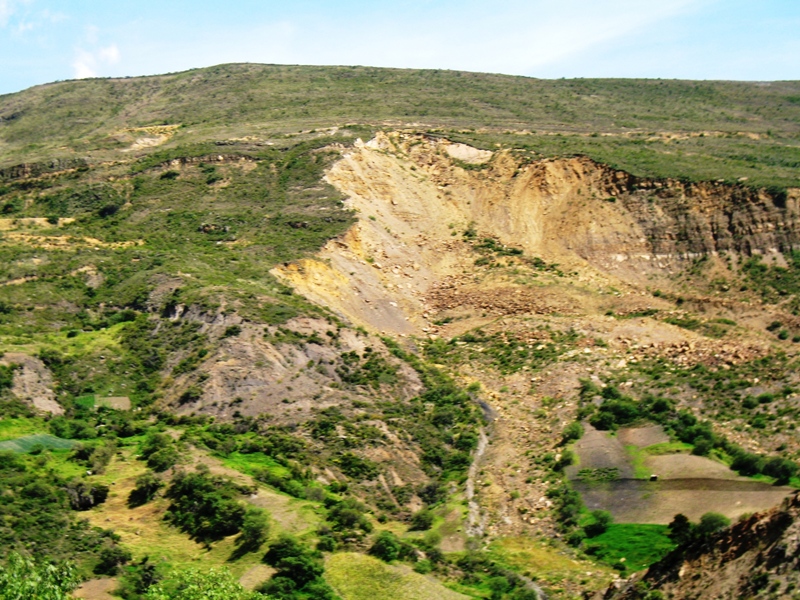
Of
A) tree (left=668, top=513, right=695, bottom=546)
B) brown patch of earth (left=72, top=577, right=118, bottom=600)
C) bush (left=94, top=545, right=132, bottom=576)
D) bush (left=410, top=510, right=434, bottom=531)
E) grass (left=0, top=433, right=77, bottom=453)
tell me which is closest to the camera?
brown patch of earth (left=72, top=577, right=118, bottom=600)

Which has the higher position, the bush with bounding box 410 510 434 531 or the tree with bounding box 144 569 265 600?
the tree with bounding box 144 569 265 600

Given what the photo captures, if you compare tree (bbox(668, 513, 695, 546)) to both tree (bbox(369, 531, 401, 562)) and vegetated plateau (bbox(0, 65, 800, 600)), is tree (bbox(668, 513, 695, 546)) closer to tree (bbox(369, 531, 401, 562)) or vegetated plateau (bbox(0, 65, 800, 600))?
vegetated plateau (bbox(0, 65, 800, 600))

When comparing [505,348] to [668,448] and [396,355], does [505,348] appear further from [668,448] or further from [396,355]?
[668,448]

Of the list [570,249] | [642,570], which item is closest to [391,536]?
[642,570]

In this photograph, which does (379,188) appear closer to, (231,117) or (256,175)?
(256,175)

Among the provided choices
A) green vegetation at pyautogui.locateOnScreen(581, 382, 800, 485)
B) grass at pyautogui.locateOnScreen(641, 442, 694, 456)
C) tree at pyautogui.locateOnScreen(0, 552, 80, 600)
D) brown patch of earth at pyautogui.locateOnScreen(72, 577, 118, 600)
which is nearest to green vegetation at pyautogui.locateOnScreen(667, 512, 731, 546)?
green vegetation at pyautogui.locateOnScreen(581, 382, 800, 485)

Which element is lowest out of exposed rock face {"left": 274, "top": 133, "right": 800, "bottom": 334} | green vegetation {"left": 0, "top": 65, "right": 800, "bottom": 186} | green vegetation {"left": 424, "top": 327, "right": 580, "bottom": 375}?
green vegetation {"left": 424, "top": 327, "right": 580, "bottom": 375}

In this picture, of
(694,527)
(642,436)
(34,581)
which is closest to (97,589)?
(34,581)
